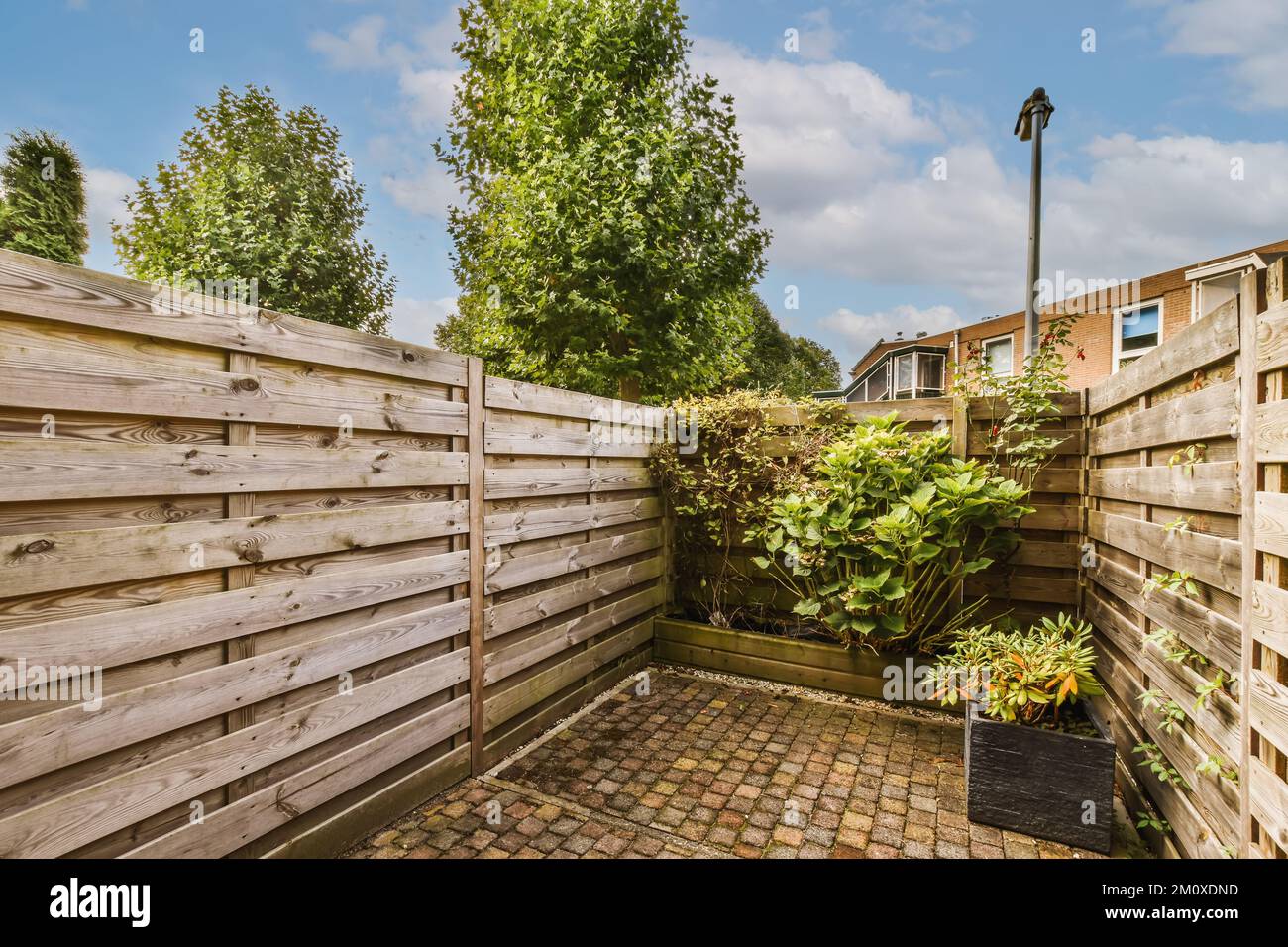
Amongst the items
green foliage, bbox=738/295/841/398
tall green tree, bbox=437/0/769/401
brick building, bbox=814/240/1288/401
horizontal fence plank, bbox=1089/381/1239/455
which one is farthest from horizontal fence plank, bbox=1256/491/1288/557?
green foliage, bbox=738/295/841/398

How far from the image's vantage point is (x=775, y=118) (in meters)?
8.54

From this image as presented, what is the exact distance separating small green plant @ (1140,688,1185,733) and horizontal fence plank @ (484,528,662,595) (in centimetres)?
294

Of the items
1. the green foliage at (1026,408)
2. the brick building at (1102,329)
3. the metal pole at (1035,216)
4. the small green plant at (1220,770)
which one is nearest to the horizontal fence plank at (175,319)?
the small green plant at (1220,770)

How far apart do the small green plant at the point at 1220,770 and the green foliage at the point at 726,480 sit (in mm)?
2909

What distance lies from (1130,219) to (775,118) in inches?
913

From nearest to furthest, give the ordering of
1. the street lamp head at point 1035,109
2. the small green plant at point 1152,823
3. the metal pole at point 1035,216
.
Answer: the small green plant at point 1152,823 < the metal pole at point 1035,216 < the street lamp head at point 1035,109

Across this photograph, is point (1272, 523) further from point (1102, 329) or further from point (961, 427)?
point (1102, 329)

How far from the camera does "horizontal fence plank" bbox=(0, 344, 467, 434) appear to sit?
62.2 inches

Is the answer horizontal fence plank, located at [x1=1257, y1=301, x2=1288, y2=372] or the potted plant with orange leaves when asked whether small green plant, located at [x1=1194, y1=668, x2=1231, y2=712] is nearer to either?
the potted plant with orange leaves

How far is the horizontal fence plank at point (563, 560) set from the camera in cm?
338

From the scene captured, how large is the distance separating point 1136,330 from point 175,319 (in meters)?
22.9

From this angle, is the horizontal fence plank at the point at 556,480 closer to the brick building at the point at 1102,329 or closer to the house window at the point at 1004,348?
the brick building at the point at 1102,329

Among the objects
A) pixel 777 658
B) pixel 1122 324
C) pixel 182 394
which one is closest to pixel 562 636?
pixel 777 658
